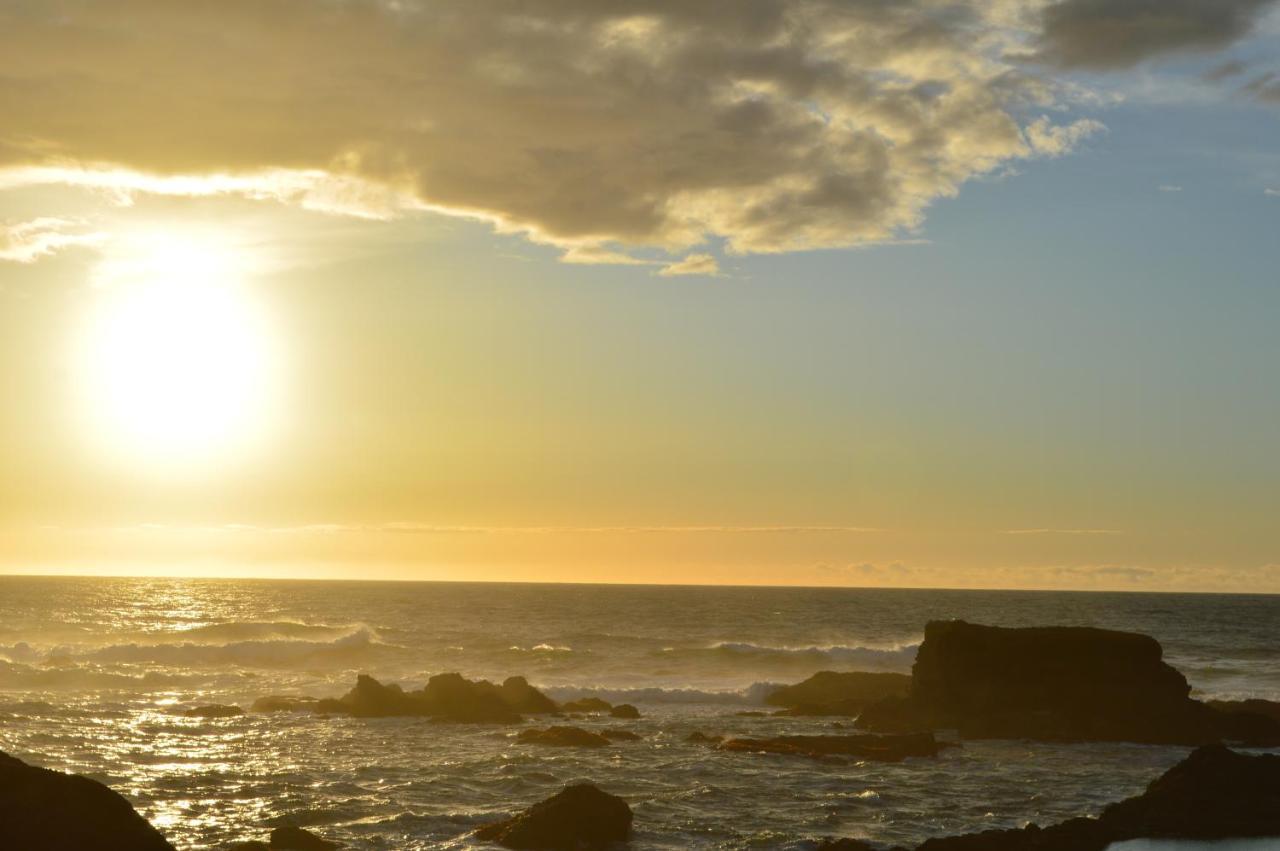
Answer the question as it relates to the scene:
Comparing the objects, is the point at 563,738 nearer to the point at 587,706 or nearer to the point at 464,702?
the point at 464,702

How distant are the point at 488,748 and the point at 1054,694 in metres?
20.5

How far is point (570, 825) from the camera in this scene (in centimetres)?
2459

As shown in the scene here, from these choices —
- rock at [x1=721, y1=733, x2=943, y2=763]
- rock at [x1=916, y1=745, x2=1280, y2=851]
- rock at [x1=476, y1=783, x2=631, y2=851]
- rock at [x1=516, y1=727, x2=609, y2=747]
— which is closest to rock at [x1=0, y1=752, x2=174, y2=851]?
rock at [x1=476, y1=783, x2=631, y2=851]

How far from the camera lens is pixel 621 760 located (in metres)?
36.5

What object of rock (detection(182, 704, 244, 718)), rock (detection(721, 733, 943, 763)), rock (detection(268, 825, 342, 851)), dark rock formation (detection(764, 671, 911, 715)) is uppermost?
rock (detection(268, 825, 342, 851))

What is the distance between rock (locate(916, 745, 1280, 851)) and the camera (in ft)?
79.5

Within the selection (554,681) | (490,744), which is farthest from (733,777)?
(554,681)

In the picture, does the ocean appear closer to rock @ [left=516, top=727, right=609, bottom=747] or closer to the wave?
the wave

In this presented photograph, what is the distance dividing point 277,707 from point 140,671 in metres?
22.8

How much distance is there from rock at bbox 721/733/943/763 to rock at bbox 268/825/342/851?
57.1 ft

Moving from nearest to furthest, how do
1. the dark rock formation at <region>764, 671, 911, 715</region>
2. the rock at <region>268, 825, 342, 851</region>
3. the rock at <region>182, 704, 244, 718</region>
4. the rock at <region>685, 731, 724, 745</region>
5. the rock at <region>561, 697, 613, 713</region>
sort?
the rock at <region>268, 825, 342, 851</region>, the rock at <region>685, 731, 724, 745</region>, the rock at <region>182, 704, 244, 718</region>, the rock at <region>561, 697, 613, 713</region>, the dark rock formation at <region>764, 671, 911, 715</region>

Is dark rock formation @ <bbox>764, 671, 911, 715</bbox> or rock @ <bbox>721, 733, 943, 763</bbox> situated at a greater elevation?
rock @ <bbox>721, 733, 943, 763</bbox>

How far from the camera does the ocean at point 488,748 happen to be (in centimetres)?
2775

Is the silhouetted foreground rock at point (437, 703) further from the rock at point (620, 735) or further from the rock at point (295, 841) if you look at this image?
the rock at point (295, 841)
